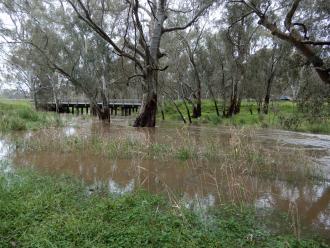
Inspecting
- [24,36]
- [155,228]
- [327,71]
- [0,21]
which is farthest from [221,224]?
[24,36]

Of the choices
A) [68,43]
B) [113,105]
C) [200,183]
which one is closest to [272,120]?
[68,43]

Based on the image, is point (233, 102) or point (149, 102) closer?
point (149, 102)

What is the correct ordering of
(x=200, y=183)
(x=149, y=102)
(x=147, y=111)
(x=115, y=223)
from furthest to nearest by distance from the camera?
(x=147, y=111) → (x=149, y=102) → (x=200, y=183) → (x=115, y=223)

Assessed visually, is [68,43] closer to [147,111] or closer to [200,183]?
[147,111]

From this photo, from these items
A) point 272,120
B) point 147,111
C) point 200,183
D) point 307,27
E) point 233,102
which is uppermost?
point 307,27

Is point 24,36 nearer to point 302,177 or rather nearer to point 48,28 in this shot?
point 48,28

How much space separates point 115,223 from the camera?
4246 mm

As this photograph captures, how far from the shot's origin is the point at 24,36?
1086 inches

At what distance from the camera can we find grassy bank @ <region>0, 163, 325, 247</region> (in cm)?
380

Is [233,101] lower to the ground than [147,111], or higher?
higher

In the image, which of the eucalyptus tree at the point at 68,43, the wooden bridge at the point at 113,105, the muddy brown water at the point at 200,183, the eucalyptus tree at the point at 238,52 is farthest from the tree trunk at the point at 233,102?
the muddy brown water at the point at 200,183

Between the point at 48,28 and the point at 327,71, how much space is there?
23222 mm

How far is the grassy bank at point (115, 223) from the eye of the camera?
3.80 m

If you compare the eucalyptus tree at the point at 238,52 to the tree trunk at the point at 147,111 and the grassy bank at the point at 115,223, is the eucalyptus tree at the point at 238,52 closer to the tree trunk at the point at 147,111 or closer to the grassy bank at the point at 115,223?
the tree trunk at the point at 147,111
